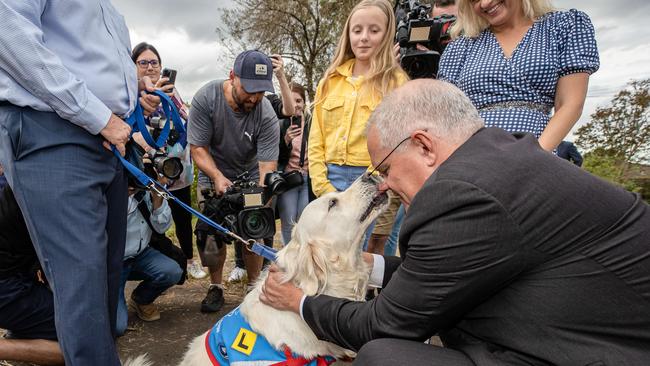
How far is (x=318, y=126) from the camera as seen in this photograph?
3.32m

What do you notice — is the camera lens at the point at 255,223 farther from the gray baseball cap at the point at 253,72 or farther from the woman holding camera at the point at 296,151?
the gray baseball cap at the point at 253,72

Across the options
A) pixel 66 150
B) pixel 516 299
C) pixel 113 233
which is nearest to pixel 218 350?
pixel 113 233

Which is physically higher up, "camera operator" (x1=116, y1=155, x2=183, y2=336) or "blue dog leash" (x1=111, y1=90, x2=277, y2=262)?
"blue dog leash" (x1=111, y1=90, x2=277, y2=262)

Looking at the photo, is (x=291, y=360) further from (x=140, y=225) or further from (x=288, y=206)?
(x=288, y=206)

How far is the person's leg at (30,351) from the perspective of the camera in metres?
2.44

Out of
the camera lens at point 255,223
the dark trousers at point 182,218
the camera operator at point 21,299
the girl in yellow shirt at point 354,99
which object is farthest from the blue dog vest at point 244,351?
the dark trousers at point 182,218

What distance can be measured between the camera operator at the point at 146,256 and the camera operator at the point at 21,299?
616mm

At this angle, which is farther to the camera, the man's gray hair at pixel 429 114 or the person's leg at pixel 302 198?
the person's leg at pixel 302 198

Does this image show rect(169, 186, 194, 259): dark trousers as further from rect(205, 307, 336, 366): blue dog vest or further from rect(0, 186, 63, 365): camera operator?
rect(205, 307, 336, 366): blue dog vest

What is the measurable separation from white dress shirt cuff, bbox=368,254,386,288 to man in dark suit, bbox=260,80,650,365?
0.84 m

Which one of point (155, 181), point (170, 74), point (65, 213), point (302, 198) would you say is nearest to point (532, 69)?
point (155, 181)

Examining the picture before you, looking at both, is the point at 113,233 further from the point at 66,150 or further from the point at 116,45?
the point at 116,45

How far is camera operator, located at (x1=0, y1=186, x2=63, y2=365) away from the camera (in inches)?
86.7

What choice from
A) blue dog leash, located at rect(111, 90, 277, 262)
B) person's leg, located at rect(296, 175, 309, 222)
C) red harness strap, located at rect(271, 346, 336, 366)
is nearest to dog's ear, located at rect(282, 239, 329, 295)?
blue dog leash, located at rect(111, 90, 277, 262)
